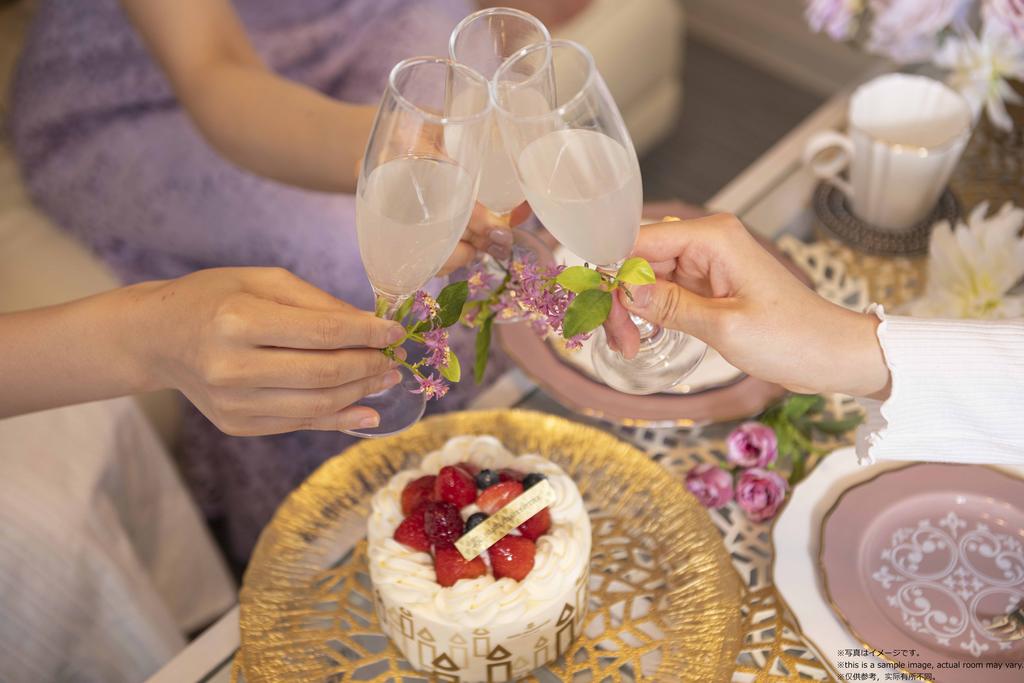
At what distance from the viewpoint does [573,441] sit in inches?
46.9

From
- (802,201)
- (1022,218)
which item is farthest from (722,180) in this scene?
(1022,218)

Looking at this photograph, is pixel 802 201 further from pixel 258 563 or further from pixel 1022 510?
pixel 258 563

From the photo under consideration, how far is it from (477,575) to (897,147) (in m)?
0.85

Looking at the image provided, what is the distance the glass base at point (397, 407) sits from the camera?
1.10 meters

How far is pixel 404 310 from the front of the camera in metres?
0.97

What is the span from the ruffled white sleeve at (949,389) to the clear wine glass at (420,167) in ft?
1.50

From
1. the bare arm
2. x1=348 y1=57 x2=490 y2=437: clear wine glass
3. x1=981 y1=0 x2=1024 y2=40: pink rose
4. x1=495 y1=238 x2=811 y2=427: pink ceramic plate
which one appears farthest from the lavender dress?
x1=981 y1=0 x2=1024 y2=40: pink rose

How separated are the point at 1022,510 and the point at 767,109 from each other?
81.9 inches

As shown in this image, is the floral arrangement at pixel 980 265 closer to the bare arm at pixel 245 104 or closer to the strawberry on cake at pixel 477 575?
the strawberry on cake at pixel 477 575

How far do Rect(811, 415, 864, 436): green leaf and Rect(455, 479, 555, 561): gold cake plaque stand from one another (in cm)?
41

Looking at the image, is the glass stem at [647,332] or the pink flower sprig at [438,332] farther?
the glass stem at [647,332]

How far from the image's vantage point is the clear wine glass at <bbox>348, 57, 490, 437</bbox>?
2.66ft

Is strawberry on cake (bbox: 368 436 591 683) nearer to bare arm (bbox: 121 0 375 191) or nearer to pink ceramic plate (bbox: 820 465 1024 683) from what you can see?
pink ceramic plate (bbox: 820 465 1024 683)

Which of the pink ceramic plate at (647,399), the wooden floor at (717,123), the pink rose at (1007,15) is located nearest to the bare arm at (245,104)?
the pink ceramic plate at (647,399)
